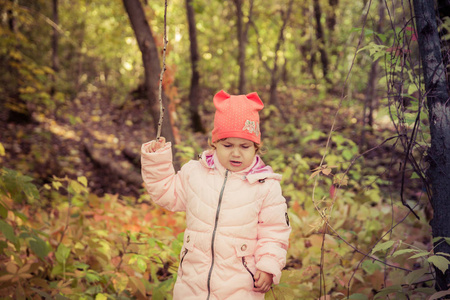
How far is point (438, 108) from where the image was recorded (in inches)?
Answer: 81.0

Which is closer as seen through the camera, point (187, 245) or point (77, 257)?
point (187, 245)

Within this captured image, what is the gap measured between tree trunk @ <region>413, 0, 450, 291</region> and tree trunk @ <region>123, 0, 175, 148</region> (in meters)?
3.40

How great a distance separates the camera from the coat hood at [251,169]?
2.02 metres

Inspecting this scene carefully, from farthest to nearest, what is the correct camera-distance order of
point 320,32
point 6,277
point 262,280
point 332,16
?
point 332,16 → point 320,32 → point 6,277 → point 262,280

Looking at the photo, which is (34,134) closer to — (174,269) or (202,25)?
(202,25)

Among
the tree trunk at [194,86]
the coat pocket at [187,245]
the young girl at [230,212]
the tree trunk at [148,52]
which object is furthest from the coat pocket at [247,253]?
the tree trunk at [194,86]

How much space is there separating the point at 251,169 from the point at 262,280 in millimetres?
599

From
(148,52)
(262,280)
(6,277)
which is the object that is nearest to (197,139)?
(148,52)

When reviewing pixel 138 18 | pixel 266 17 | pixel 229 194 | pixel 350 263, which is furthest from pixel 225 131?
pixel 266 17

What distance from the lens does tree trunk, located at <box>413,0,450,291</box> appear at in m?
2.05

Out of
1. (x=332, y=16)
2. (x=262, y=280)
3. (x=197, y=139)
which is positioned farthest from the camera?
(x=332, y=16)

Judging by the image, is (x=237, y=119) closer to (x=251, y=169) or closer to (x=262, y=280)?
(x=251, y=169)

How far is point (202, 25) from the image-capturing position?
38.0ft

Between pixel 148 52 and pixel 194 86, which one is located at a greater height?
pixel 148 52
